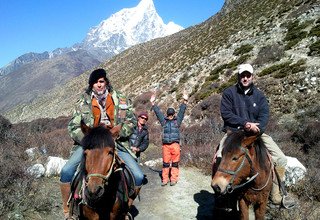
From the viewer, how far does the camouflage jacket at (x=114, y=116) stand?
4855 mm

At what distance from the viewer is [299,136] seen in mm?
11875

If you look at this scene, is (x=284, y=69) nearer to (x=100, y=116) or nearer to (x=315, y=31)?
(x=315, y=31)

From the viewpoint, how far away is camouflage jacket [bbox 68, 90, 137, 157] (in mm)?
4855

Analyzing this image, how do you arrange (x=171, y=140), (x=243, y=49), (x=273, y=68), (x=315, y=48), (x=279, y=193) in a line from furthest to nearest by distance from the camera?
(x=243, y=49)
(x=273, y=68)
(x=315, y=48)
(x=171, y=140)
(x=279, y=193)

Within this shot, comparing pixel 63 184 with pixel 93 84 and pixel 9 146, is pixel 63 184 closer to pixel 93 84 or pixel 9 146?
pixel 93 84

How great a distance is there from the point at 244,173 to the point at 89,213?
2116 mm

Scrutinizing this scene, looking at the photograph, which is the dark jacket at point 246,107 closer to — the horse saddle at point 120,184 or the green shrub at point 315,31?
the horse saddle at point 120,184

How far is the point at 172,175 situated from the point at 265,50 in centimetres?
1874

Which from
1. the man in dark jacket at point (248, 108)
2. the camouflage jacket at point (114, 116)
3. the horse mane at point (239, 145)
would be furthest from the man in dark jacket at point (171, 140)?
the horse mane at point (239, 145)

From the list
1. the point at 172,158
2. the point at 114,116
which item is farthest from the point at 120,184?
the point at 172,158

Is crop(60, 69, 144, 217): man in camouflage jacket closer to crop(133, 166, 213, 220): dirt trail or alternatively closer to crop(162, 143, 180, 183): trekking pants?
crop(133, 166, 213, 220): dirt trail

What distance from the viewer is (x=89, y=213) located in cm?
434

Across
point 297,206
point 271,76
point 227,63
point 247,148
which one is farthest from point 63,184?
point 227,63

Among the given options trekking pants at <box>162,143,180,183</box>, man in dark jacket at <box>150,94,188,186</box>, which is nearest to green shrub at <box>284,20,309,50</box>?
man in dark jacket at <box>150,94,188,186</box>
